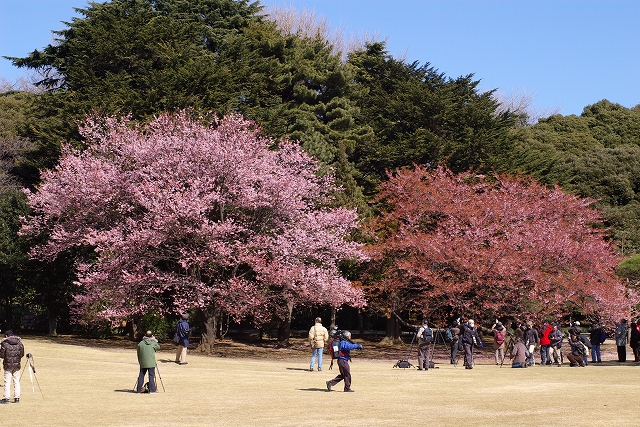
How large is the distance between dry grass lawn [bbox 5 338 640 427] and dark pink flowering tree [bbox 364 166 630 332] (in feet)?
18.4

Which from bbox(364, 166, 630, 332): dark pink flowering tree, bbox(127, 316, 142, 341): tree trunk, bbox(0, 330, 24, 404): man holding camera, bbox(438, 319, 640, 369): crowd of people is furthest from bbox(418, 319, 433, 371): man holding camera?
bbox(127, 316, 142, 341): tree trunk

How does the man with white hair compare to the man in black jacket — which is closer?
the man with white hair

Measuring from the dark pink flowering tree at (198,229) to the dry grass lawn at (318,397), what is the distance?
5.11 m

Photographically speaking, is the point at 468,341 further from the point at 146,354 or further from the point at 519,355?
the point at 146,354

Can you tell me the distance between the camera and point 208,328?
35.4m

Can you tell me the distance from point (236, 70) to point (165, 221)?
73.9 feet

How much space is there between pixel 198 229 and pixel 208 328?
4711 mm

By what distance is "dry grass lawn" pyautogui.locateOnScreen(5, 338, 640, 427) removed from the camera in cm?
1517

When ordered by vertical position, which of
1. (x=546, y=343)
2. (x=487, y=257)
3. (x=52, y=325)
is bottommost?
(x=546, y=343)

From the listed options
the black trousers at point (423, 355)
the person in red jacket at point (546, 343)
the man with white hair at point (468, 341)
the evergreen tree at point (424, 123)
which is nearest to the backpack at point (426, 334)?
the black trousers at point (423, 355)

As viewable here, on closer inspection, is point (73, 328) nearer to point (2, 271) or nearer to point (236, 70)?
point (2, 271)

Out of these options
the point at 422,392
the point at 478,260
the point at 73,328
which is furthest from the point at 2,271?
the point at 422,392

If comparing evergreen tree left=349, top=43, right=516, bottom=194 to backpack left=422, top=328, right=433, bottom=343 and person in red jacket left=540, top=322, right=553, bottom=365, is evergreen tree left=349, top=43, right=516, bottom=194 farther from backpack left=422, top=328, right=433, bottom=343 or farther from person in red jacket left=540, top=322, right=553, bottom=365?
backpack left=422, top=328, right=433, bottom=343

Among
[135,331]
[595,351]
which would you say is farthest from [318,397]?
[135,331]
